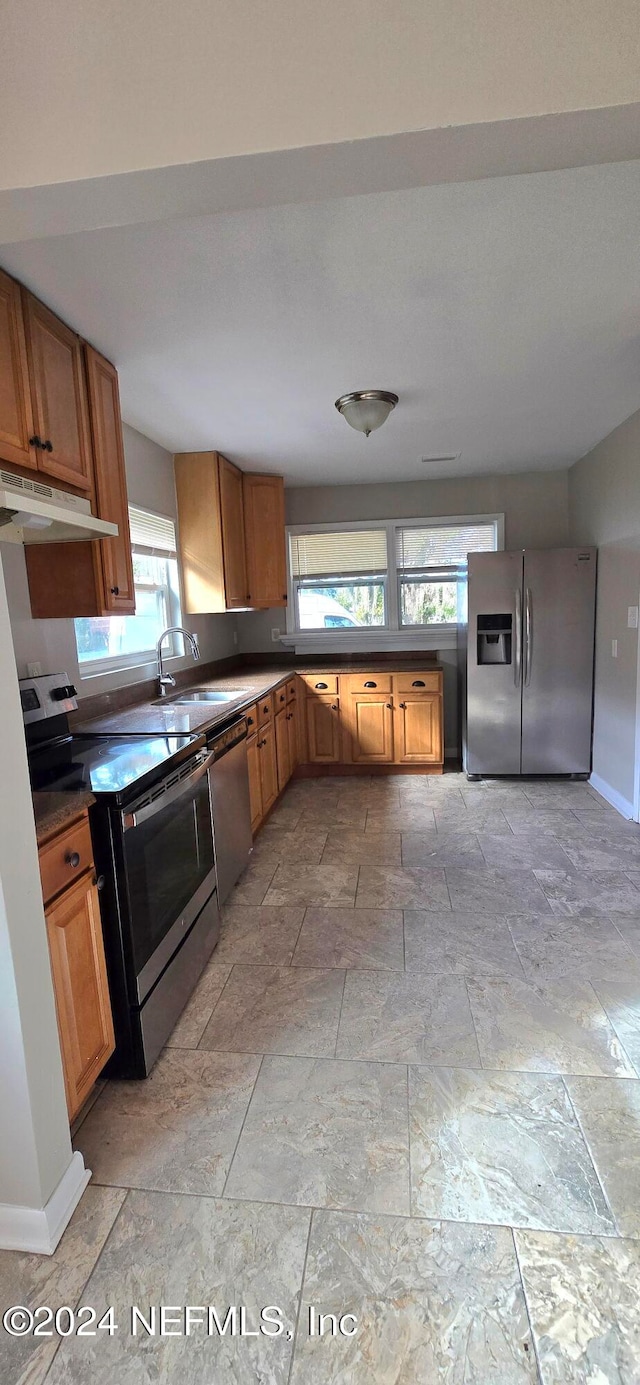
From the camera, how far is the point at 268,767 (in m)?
3.82

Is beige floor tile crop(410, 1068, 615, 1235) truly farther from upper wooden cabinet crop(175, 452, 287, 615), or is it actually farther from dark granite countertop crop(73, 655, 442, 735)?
upper wooden cabinet crop(175, 452, 287, 615)

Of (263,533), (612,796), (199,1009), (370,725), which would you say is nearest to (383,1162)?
(199,1009)

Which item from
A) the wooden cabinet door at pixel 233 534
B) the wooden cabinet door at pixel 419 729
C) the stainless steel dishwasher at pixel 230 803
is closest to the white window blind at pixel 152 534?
the wooden cabinet door at pixel 233 534

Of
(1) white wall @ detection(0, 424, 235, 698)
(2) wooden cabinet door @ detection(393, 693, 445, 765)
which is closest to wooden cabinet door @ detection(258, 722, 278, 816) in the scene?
(1) white wall @ detection(0, 424, 235, 698)

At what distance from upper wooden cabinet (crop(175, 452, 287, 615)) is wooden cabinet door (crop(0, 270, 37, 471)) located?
201 cm

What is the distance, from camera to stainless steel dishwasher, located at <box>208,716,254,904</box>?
2.61 m

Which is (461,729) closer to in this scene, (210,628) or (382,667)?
(382,667)

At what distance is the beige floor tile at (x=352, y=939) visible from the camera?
7.66 feet

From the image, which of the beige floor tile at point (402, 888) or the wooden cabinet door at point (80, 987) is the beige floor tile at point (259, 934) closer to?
the beige floor tile at point (402, 888)

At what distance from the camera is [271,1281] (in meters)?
1.23

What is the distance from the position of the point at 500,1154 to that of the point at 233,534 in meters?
3.65

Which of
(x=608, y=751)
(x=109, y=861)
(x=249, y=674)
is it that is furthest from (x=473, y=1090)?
(x=249, y=674)

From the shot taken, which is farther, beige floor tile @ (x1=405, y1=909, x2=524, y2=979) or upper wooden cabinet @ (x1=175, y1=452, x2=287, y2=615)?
upper wooden cabinet @ (x1=175, y1=452, x2=287, y2=615)

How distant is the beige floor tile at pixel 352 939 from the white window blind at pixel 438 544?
10.9 ft
